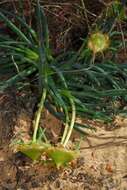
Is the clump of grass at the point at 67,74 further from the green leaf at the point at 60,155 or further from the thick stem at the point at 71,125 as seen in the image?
the green leaf at the point at 60,155

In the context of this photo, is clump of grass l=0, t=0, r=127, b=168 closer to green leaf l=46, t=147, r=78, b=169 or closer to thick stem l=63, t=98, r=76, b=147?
thick stem l=63, t=98, r=76, b=147

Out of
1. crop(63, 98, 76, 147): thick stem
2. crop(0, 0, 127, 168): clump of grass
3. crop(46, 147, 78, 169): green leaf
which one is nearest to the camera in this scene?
crop(46, 147, 78, 169): green leaf

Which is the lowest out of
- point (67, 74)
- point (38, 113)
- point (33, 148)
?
point (33, 148)

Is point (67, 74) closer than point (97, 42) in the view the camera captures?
No

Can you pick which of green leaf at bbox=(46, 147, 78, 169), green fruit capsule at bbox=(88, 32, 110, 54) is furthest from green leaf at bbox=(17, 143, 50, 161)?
green fruit capsule at bbox=(88, 32, 110, 54)

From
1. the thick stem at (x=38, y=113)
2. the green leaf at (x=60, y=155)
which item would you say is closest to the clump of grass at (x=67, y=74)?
the thick stem at (x=38, y=113)

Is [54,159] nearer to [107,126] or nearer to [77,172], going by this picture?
[77,172]

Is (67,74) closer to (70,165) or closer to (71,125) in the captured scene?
(71,125)

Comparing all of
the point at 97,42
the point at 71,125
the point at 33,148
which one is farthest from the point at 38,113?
the point at 97,42
